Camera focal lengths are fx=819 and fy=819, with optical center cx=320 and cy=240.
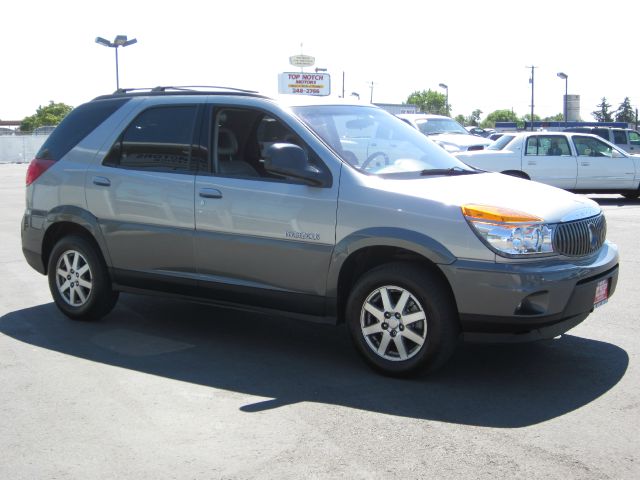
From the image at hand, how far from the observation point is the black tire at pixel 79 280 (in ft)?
22.1

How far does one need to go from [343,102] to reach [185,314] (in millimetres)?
2392

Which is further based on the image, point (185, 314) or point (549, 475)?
point (185, 314)

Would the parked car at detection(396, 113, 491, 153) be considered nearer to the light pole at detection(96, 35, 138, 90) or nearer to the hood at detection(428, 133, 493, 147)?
the hood at detection(428, 133, 493, 147)

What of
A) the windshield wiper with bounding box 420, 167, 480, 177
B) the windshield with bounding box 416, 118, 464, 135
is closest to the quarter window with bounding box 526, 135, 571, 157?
the windshield with bounding box 416, 118, 464, 135

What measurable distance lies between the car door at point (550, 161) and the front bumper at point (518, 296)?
13.1 meters

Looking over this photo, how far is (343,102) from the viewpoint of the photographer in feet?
21.1

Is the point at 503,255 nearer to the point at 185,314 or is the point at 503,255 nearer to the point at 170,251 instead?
the point at 170,251

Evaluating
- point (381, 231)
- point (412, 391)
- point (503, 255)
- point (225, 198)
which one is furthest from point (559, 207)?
point (225, 198)

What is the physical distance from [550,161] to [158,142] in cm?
1310

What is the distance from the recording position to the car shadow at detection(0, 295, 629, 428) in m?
4.85

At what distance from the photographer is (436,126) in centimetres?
2336

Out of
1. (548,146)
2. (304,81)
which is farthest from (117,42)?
(548,146)

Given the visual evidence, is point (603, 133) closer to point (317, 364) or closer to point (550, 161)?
point (550, 161)

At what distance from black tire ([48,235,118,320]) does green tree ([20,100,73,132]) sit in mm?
123224
